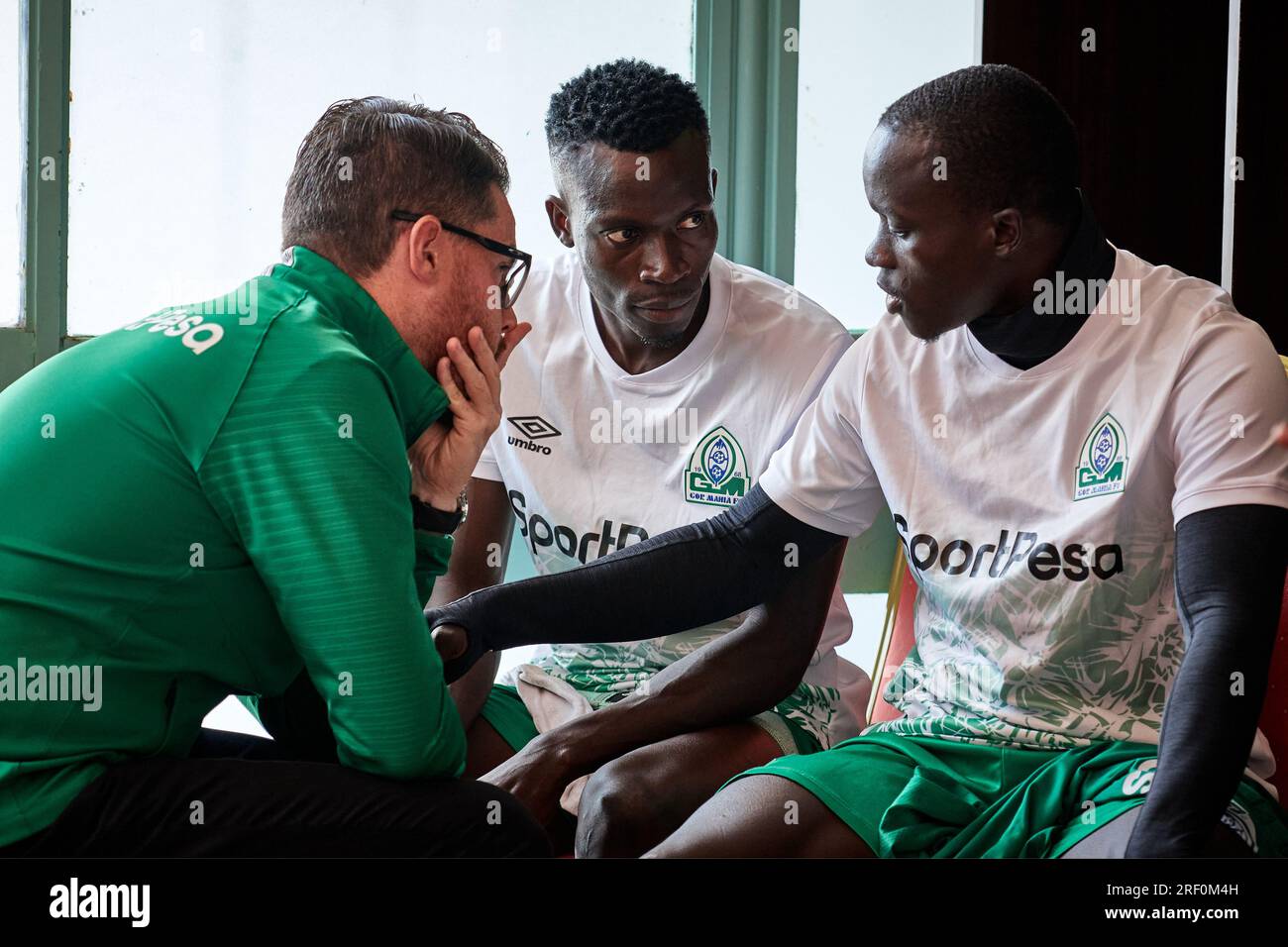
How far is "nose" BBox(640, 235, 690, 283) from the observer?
5.94 feet

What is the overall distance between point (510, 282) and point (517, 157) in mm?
1256

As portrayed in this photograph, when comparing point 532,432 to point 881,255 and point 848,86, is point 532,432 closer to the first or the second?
point 881,255

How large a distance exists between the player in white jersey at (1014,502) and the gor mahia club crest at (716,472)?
175 millimetres

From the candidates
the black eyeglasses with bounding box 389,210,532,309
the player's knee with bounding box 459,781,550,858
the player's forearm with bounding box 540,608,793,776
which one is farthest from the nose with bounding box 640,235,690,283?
the player's knee with bounding box 459,781,550,858

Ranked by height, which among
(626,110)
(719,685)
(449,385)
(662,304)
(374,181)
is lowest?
(719,685)

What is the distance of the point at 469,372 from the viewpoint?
1400 millimetres

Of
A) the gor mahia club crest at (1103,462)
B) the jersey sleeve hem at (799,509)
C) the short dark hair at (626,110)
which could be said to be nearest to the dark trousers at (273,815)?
the jersey sleeve hem at (799,509)

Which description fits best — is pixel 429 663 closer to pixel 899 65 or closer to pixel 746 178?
pixel 746 178

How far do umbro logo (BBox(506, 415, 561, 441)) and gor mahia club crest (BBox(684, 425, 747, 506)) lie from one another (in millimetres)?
219

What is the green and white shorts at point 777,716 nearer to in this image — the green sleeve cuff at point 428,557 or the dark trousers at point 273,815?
the green sleeve cuff at point 428,557

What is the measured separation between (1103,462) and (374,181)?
840 mm

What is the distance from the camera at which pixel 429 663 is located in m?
1.14

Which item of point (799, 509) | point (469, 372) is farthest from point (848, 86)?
point (469, 372)

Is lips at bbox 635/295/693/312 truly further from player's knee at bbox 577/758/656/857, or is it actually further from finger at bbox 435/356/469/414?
player's knee at bbox 577/758/656/857
